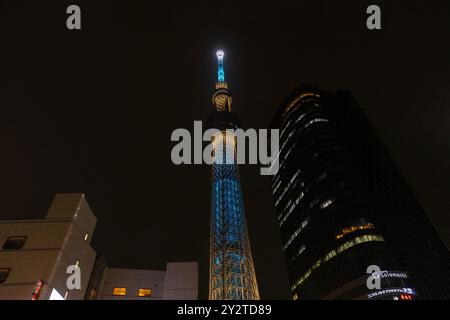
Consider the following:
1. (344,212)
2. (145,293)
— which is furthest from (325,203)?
(145,293)

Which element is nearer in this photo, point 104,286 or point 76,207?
point 76,207

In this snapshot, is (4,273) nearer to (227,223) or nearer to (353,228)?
(227,223)

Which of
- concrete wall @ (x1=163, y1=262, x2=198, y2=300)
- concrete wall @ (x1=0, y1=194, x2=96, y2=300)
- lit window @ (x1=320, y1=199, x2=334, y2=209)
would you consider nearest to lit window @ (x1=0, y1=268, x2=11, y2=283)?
concrete wall @ (x1=0, y1=194, x2=96, y2=300)

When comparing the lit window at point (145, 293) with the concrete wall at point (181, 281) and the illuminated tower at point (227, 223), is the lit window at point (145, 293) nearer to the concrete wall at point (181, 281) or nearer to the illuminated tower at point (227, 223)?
the concrete wall at point (181, 281)

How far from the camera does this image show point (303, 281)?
104m

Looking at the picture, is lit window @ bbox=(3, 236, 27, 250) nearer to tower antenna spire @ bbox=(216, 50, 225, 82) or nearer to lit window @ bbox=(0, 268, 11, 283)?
lit window @ bbox=(0, 268, 11, 283)

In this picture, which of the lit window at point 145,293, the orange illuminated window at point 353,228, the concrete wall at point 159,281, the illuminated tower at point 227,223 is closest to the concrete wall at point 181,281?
the concrete wall at point 159,281

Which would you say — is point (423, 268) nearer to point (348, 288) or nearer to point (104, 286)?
point (348, 288)

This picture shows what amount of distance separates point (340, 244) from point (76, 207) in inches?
2827

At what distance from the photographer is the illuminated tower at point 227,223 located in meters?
53.6

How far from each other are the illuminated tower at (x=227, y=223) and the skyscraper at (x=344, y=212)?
113 feet

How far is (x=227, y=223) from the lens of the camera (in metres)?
62.6
